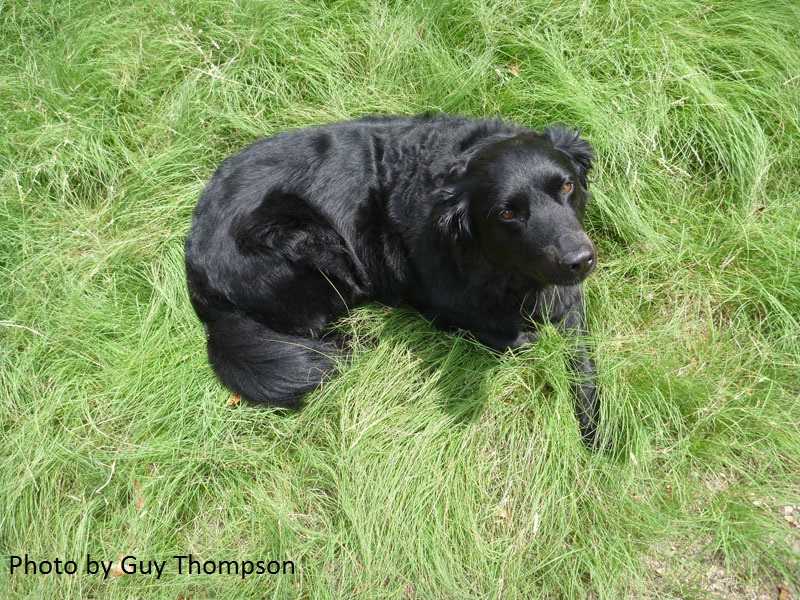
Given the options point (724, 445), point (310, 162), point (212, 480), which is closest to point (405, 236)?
point (310, 162)

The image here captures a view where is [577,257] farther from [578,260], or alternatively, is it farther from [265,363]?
[265,363]

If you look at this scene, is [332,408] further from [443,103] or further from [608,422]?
[443,103]

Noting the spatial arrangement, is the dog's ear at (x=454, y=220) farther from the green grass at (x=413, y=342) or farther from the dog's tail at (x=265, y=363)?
the dog's tail at (x=265, y=363)

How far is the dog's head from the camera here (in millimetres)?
2221

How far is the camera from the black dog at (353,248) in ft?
8.55

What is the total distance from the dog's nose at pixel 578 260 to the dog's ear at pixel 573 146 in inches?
25.0

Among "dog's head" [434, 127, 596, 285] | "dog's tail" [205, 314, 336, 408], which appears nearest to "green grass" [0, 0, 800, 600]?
"dog's tail" [205, 314, 336, 408]

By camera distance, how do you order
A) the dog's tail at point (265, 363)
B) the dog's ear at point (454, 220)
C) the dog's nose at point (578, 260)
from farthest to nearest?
the dog's tail at point (265, 363)
the dog's ear at point (454, 220)
the dog's nose at point (578, 260)

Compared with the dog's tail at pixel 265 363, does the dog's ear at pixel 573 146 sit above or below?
above

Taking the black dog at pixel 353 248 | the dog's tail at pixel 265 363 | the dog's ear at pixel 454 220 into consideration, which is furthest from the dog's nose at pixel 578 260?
the dog's tail at pixel 265 363

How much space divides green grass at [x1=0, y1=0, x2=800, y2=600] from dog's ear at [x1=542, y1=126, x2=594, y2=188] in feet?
1.26

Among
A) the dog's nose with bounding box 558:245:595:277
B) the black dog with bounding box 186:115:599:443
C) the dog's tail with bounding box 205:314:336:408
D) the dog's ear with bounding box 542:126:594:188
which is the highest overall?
the dog's ear with bounding box 542:126:594:188

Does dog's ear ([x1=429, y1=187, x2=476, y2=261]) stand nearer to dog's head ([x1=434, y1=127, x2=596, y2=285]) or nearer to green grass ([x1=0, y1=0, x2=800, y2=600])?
dog's head ([x1=434, y1=127, x2=596, y2=285])

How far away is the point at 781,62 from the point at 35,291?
391 centimetres
